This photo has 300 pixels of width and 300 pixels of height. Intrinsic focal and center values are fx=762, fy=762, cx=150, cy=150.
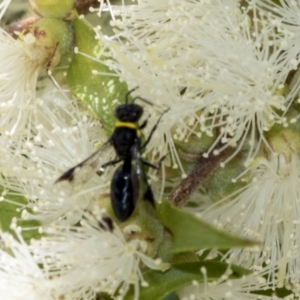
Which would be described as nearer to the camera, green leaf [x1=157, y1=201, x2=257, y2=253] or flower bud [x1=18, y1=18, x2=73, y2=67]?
green leaf [x1=157, y1=201, x2=257, y2=253]

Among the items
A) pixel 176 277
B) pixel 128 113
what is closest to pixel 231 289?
pixel 176 277

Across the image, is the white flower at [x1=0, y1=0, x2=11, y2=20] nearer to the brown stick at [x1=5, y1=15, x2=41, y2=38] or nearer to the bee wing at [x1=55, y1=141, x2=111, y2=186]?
the brown stick at [x1=5, y1=15, x2=41, y2=38]

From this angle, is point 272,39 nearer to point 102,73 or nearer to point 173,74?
point 173,74

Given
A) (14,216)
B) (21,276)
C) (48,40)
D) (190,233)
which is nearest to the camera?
(190,233)

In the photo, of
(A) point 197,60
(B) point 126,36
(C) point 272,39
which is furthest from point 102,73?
(C) point 272,39

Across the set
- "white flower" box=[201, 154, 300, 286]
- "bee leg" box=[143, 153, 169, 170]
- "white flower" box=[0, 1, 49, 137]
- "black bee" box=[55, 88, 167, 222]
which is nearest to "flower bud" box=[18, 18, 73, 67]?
"white flower" box=[0, 1, 49, 137]

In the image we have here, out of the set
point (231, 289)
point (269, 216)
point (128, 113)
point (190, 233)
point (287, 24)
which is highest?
point (287, 24)

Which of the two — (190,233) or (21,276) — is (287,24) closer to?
(190,233)
